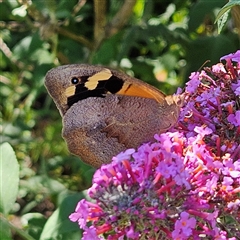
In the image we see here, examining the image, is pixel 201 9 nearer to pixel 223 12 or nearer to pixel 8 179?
pixel 223 12

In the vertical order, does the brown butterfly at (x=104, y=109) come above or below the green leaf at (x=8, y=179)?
above

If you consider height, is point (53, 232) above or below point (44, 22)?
below

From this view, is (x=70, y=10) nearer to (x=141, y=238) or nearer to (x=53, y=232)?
(x=53, y=232)

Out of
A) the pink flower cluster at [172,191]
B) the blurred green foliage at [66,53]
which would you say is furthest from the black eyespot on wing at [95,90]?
the blurred green foliage at [66,53]

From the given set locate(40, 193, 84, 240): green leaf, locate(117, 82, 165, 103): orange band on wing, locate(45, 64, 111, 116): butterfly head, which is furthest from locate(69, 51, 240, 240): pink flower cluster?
locate(40, 193, 84, 240): green leaf

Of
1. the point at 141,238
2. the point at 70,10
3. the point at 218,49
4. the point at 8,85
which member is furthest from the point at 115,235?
the point at 8,85

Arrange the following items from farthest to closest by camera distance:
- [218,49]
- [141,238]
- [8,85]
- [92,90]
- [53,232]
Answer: [8,85] → [218,49] → [53,232] → [92,90] → [141,238]

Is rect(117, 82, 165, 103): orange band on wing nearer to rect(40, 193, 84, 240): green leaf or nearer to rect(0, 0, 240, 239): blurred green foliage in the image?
rect(40, 193, 84, 240): green leaf

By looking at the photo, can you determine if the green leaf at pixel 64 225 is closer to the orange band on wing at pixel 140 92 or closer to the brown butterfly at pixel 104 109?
the brown butterfly at pixel 104 109
